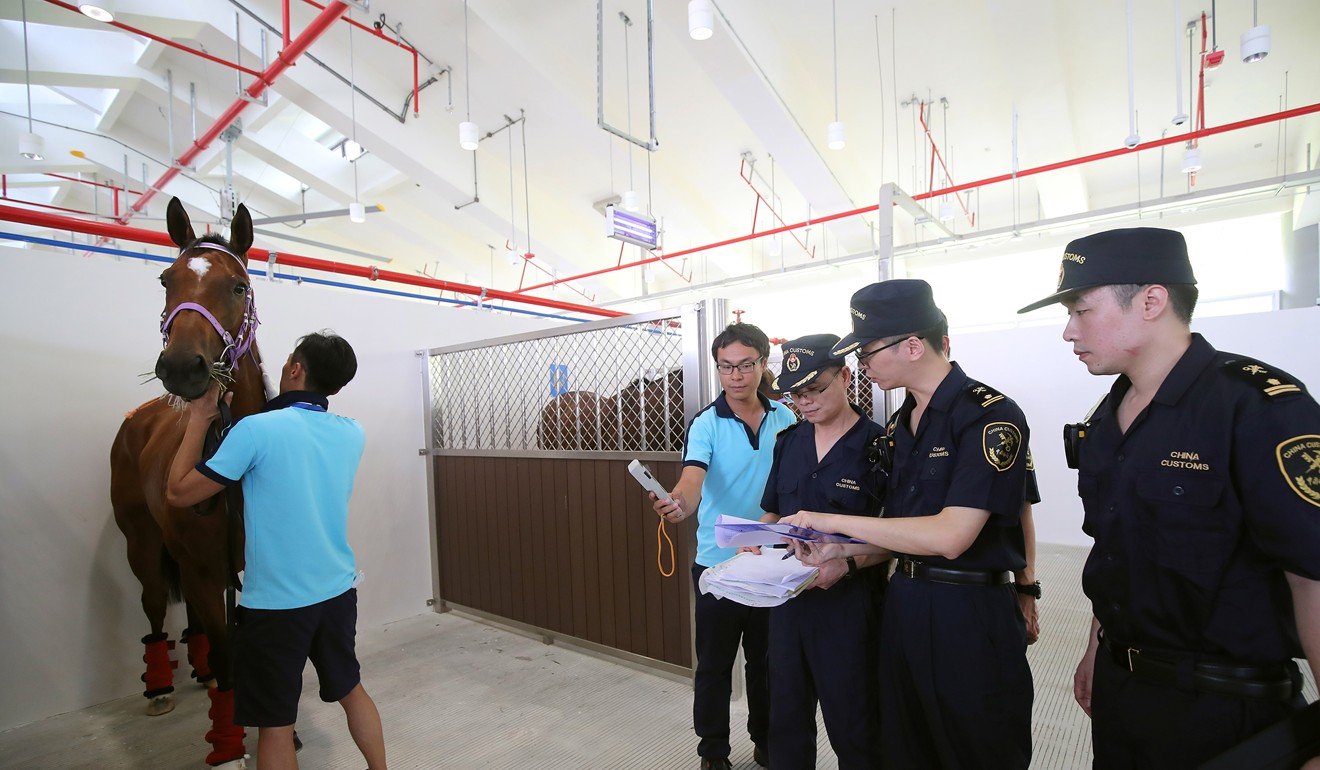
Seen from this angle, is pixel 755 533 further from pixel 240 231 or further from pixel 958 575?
pixel 240 231

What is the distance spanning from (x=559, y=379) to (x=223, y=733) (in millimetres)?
2057

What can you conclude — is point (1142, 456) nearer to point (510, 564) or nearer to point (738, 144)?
point (510, 564)

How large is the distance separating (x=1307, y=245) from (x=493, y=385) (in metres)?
8.88

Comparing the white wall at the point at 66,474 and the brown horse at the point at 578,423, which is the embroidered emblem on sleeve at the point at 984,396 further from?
the white wall at the point at 66,474

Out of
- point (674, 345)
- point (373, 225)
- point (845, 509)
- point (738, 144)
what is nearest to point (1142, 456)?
point (845, 509)

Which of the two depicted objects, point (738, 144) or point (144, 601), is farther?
point (738, 144)

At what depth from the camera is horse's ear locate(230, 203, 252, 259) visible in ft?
6.44

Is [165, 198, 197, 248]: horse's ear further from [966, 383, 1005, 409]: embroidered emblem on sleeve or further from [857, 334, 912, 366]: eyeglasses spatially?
[966, 383, 1005, 409]: embroidered emblem on sleeve

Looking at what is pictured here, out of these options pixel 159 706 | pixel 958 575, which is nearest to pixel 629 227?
pixel 159 706

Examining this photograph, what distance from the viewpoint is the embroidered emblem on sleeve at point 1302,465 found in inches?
32.8

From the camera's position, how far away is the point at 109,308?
9.13 ft

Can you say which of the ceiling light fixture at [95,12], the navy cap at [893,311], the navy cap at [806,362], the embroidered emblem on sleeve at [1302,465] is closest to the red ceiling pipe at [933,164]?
the navy cap at [806,362]

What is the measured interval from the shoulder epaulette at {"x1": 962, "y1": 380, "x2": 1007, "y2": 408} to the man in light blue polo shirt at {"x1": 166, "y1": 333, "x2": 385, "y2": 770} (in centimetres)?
171

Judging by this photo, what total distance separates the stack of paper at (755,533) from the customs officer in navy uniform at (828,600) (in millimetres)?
133
